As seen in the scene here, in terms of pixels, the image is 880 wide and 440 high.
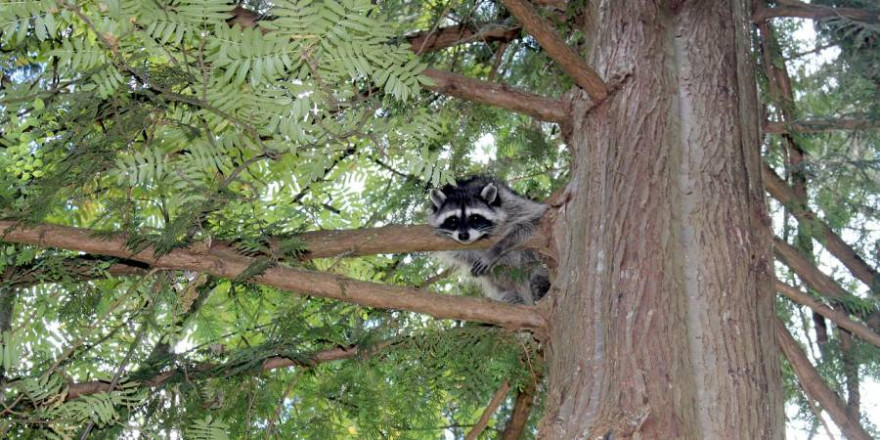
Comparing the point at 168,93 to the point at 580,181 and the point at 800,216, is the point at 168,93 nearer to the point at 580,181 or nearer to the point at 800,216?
the point at 580,181

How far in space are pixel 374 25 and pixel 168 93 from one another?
2.84ft

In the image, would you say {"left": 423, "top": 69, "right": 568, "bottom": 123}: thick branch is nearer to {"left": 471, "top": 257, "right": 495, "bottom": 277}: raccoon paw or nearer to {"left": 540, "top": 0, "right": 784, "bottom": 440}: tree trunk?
{"left": 540, "top": 0, "right": 784, "bottom": 440}: tree trunk

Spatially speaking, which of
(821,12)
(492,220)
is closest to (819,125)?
(821,12)

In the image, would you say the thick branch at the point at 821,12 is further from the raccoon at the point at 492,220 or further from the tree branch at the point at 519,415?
the tree branch at the point at 519,415

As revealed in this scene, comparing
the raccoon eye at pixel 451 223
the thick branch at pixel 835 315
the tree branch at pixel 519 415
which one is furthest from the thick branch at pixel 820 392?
the raccoon eye at pixel 451 223

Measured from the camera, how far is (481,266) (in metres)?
5.88

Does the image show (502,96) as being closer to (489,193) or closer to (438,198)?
(489,193)

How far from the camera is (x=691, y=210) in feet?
11.3

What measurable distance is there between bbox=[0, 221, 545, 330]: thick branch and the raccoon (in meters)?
2.43

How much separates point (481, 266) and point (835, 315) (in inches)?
91.0

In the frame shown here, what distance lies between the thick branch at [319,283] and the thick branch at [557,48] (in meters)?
0.99

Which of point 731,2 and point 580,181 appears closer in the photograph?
point 580,181

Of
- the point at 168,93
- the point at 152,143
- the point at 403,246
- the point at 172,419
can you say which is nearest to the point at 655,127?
the point at 403,246

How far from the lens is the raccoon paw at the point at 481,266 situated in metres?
5.85
